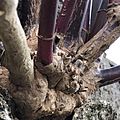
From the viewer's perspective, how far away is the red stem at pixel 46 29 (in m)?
0.66

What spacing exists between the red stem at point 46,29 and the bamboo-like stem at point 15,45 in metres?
0.04

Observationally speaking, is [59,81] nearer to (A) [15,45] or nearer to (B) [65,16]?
(B) [65,16]

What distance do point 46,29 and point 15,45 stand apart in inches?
3.8

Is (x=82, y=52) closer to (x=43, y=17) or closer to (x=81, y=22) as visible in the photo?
(x=81, y=22)

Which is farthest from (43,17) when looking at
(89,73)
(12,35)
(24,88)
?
(89,73)

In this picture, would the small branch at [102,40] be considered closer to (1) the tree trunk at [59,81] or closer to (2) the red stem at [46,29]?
(1) the tree trunk at [59,81]

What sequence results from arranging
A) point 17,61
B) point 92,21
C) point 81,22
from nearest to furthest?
point 17,61 → point 81,22 → point 92,21

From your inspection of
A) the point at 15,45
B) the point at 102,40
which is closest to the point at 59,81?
the point at 102,40

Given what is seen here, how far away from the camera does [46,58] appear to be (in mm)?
783

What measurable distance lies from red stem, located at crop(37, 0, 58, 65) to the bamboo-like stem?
0.04 meters

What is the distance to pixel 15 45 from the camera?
2.09ft

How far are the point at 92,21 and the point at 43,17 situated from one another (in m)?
0.40

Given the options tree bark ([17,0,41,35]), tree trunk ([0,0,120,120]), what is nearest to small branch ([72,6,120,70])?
tree trunk ([0,0,120,120])

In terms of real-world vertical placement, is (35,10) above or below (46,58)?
above
